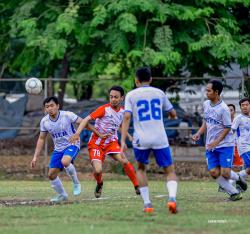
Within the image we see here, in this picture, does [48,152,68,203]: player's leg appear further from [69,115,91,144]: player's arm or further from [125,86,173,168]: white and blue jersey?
[125,86,173,168]: white and blue jersey

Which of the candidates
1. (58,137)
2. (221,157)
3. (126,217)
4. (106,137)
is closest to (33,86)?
(106,137)

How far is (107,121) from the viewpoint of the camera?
15.5 m

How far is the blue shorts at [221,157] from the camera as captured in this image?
13.5m

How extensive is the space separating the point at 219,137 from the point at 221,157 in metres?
0.56

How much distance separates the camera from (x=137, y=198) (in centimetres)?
1456

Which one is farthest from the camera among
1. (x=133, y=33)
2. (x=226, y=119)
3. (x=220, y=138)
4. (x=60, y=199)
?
(x=133, y=33)

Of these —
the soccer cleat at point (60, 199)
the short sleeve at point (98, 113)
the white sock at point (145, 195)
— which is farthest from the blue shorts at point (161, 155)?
the short sleeve at point (98, 113)

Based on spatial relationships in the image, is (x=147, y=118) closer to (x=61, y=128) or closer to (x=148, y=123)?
(x=148, y=123)

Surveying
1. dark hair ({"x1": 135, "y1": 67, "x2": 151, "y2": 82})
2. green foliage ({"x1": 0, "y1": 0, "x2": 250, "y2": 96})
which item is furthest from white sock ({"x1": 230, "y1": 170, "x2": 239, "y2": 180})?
green foliage ({"x1": 0, "y1": 0, "x2": 250, "y2": 96})

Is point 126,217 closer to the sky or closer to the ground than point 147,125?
closer to the ground

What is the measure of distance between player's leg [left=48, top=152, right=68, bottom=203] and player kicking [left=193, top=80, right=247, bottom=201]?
261 centimetres

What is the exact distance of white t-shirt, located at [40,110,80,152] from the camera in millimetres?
14539

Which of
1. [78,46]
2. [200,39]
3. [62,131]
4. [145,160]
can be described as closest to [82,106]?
[78,46]

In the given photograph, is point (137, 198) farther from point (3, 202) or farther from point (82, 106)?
point (82, 106)
